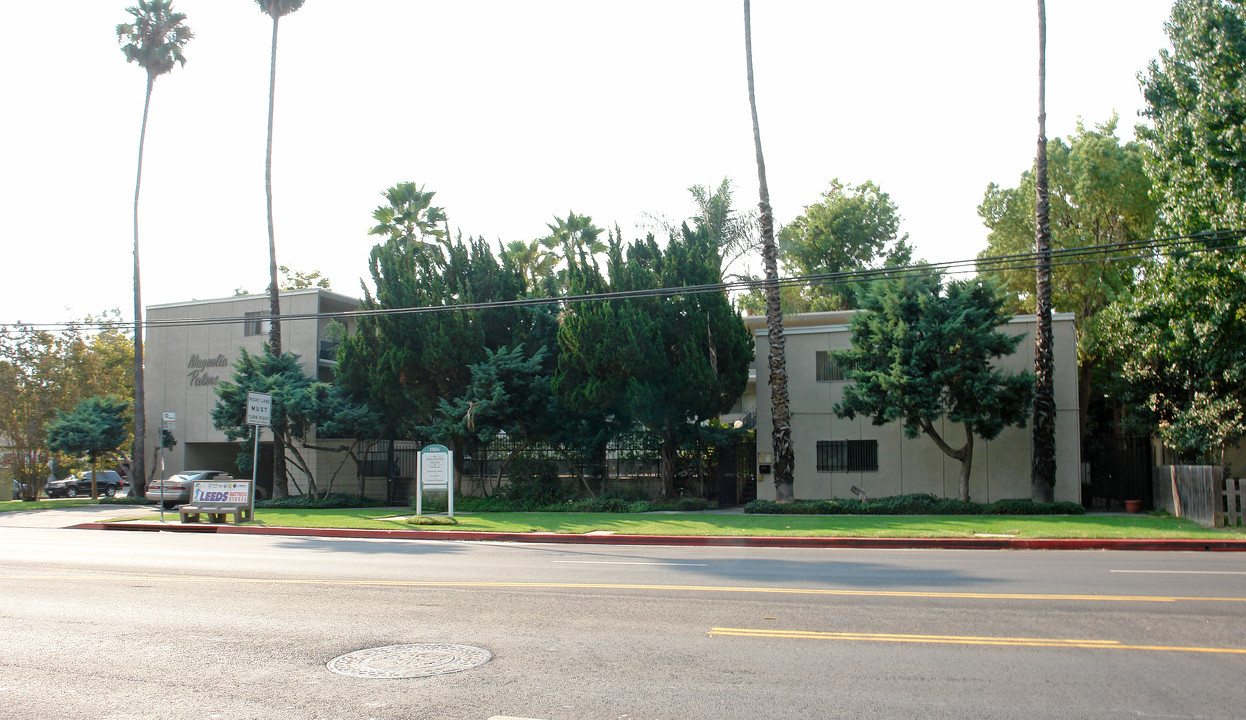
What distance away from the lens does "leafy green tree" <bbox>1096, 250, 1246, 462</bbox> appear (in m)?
19.6

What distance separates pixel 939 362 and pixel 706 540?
9322 mm

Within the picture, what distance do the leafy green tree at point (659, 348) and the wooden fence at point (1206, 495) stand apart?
11.3 m

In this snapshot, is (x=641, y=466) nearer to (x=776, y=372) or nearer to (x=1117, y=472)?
(x=776, y=372)

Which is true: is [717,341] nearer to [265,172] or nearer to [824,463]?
[824,463]

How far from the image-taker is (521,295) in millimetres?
29719

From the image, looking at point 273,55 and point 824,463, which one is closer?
point 824,463

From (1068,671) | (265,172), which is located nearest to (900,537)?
(1068,671)

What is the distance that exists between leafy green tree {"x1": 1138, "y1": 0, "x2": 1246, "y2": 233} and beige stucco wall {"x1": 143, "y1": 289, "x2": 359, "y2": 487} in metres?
27.3

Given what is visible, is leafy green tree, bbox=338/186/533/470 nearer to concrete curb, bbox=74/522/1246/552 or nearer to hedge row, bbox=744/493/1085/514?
concrete curb, bbox=74/522/1246/552

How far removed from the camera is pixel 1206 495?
18359 millimetres

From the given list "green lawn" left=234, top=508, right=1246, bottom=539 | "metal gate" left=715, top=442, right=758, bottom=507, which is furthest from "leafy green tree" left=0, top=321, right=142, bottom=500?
"metal gate" left=715, top=442, right=758, bottom=507

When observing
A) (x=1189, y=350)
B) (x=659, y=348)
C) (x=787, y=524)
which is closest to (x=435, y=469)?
(x=659, y=348)

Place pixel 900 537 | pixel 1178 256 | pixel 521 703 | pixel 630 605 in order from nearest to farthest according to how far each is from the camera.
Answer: pixel 521 703 < pixel 630 605 < pixel 900 537 < pixel 1178 256

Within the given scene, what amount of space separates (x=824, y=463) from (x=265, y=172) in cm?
2206
